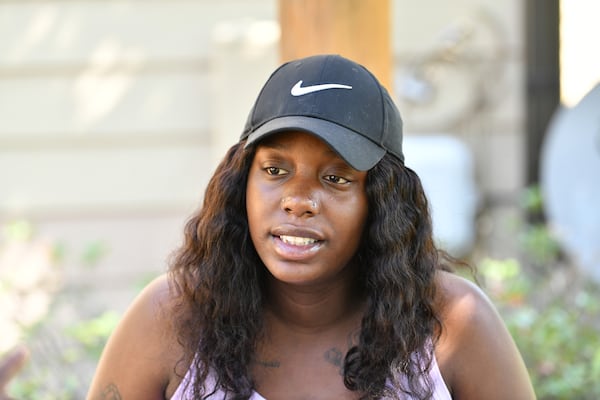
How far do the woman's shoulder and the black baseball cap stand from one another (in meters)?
0.44

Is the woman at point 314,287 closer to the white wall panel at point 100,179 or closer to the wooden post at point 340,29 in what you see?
the wooden post at point 340,29

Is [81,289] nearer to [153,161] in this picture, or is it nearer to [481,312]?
[153,161]

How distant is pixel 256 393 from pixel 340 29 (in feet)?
3.72

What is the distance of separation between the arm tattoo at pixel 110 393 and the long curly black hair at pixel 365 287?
0.66 feet

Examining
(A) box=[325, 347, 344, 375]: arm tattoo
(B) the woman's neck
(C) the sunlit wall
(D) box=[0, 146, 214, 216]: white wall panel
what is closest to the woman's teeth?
(B) the woman's neck

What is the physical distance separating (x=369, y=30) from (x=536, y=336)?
158cm

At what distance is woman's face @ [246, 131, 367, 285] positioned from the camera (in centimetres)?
236

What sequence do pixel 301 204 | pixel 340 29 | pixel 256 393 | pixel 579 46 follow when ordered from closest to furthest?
pixel 301 204, pixel 256 393, pixel 340 29, pixel 579 46

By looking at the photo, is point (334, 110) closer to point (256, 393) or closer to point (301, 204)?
point (301, 204)

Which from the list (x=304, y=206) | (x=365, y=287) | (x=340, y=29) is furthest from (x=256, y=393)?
(x=340, y=29)

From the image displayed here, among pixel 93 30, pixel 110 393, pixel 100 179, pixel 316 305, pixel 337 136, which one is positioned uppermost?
pixel 93 30

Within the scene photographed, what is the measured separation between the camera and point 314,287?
8.55 ft

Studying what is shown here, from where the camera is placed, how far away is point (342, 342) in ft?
8.64

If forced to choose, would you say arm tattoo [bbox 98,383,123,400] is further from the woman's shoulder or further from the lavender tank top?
the woman's shoulder
